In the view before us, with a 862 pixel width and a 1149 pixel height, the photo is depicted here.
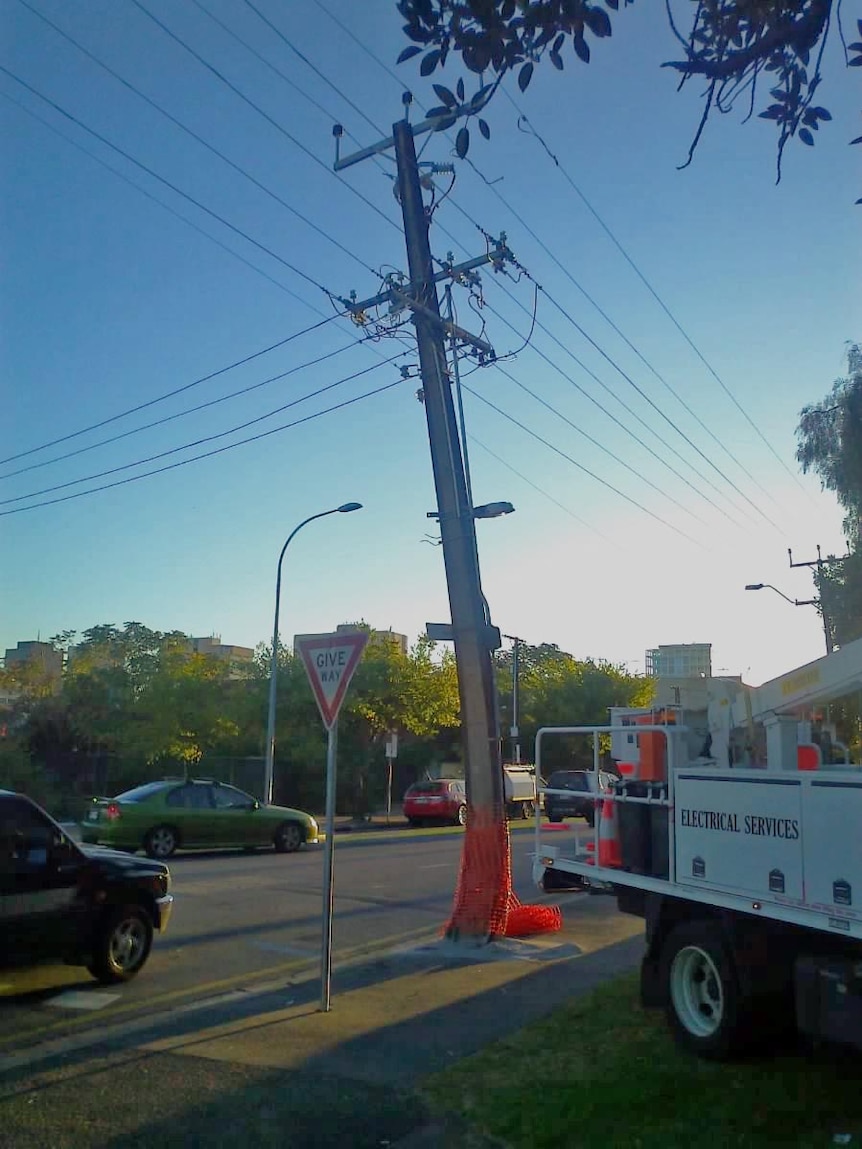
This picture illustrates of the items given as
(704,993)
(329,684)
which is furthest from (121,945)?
(704,993)

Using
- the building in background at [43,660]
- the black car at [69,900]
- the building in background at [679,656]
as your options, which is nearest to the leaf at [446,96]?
the black car at [69,900]

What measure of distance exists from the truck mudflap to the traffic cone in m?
1.81

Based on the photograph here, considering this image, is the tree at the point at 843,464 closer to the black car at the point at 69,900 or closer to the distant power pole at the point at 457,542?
the distant power pole at the point at 457,542

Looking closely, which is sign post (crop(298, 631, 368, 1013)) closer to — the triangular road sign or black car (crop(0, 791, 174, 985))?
the triangular road sign

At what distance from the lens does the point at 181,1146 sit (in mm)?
5180

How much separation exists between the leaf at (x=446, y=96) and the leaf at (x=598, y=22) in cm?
70

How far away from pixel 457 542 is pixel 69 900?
529cm

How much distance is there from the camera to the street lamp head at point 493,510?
457 inches

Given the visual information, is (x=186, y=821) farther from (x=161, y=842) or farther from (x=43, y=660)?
(x=43, y=660)

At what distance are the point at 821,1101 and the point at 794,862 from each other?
3.99 ft

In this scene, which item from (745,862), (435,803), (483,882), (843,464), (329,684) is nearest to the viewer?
(745,862)

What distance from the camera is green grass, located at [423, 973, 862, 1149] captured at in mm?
5199

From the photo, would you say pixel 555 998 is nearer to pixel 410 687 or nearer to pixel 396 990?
pixel 396 990

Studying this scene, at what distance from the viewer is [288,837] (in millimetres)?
21828
